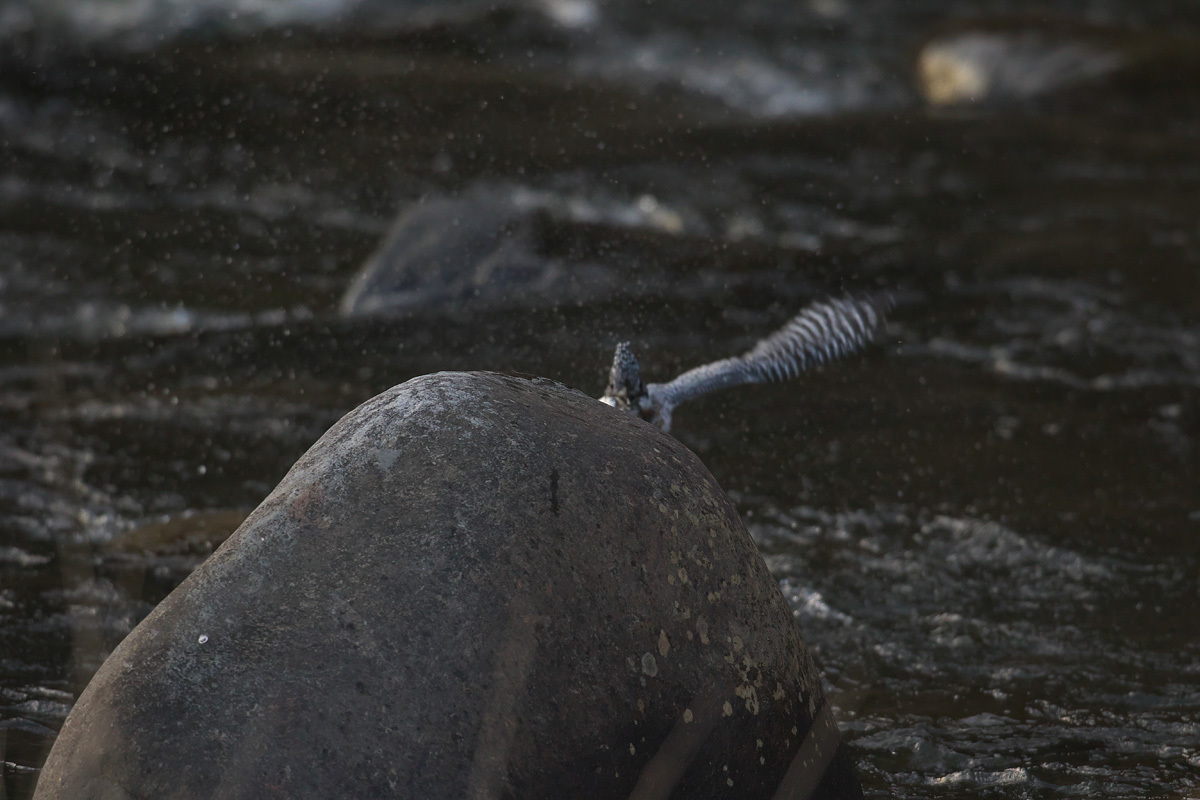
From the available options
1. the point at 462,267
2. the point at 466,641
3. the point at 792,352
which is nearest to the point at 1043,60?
the point at 462,267

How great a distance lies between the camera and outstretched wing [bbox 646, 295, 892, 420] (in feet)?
15.0

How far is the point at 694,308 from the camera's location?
7.48 metres

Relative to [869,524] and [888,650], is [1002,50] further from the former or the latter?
[888,650]

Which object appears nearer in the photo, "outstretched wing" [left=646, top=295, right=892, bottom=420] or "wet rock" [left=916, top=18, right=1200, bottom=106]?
"outstretched wing" [left=646, top=295, right=892, bottom=420]

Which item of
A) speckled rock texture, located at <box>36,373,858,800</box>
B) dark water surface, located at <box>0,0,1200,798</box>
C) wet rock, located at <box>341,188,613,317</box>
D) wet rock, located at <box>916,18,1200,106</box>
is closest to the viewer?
speckled rock texture, located at <box>36,373,858,800</box>

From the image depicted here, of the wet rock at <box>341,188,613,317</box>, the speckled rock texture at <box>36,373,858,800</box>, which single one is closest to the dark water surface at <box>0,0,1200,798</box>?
the wet rock at <box>341,188,613,317</box>

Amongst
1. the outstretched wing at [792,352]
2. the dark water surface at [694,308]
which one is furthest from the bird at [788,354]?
the dark water surface at [694,308]

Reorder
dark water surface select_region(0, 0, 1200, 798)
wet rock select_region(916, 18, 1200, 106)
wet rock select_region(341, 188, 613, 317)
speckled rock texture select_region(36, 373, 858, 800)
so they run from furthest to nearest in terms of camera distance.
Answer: wet rock select_region(916, 18, 1200, 106) < wet rock select_region(341, 188, 613, 317) < dark water surface select_region(0, 0, 1200, 798) < speckled rock texture select_region(36, 373, 858, 800)

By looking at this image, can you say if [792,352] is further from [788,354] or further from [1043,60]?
[1043,60]

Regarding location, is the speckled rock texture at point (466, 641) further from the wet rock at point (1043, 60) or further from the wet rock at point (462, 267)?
the wet rock at point (1043, 60)

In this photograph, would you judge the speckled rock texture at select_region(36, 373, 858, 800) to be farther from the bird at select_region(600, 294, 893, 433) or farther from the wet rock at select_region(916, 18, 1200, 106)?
the wet rock at select_region(916, 18, 1200, 106)

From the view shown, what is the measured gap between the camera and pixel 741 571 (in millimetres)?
3047

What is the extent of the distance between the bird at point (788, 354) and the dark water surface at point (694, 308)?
0.87 metres

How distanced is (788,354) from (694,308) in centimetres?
282
